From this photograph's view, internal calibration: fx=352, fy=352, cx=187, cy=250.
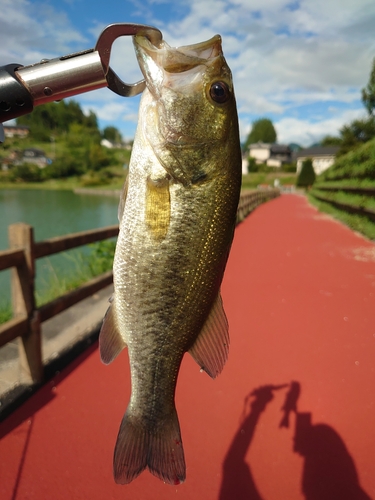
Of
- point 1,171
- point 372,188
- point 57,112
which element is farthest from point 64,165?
point 372,188

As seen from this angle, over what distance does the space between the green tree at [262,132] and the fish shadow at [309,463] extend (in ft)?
351

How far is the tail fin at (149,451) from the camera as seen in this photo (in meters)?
1.25

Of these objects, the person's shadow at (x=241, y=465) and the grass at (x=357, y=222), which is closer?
the person's shadow at (x=241, y=465)

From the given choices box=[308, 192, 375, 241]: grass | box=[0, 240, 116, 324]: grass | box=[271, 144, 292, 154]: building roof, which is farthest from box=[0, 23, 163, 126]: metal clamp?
box=[271, 144, 292, 154]: building roof

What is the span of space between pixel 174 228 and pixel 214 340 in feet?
1.48

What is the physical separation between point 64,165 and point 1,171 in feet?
38.1

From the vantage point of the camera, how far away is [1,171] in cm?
3894

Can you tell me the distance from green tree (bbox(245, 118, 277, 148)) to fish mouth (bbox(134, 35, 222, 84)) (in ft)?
354

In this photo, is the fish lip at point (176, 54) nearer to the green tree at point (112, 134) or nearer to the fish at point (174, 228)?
the fish at point (174, 228)

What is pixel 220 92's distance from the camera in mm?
1245

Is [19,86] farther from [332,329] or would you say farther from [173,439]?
[332,329]

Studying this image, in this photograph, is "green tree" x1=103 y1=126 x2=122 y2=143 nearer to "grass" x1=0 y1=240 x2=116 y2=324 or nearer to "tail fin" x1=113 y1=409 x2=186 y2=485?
"grass" x1=0 y1=240 x2=116 y2=324

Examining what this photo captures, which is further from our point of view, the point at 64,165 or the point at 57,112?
the point at 57,112

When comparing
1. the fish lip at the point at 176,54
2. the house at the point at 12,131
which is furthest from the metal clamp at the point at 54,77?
the house at the point at 12,131
